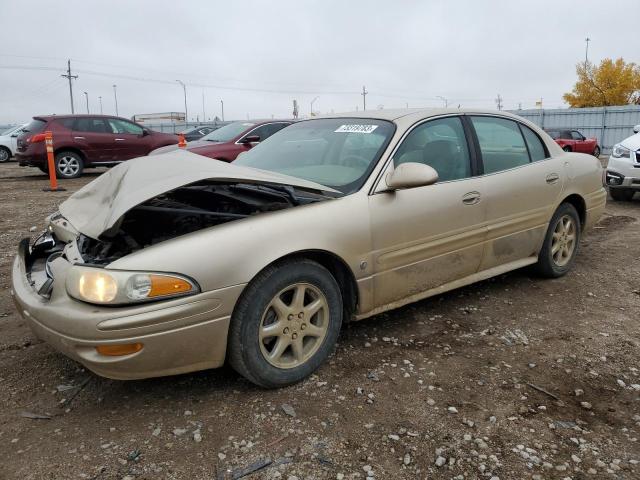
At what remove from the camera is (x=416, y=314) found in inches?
152

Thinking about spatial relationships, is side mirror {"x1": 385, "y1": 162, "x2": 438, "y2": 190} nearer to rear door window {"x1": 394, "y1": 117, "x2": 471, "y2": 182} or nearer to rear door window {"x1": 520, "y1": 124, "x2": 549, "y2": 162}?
rear door window {"x1": 394, "y1": 117, "x2": 471, "y2": 182}

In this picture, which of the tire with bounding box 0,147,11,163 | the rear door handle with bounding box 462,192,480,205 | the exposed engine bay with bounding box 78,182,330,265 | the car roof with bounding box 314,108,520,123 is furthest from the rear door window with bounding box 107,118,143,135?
the rear door handle with bounding box 462,192,480,205

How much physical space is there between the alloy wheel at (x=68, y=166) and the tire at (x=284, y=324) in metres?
11.3

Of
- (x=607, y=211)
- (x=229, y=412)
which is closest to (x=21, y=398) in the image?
(x=229, y=412)

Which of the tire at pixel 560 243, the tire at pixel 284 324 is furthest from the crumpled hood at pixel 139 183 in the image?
the tire at pixel 560 243

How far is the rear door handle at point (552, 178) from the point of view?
169 inches

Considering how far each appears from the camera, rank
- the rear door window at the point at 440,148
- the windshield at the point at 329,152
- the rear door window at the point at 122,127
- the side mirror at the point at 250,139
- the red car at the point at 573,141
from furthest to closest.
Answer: the red car at the point at 573,141
the rear door window at the point at 122,127
the side mirror at the point at 250,139
the rear door window at the point at 440,148
the windshield at the point at 329,152

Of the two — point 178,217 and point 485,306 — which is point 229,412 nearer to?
point 178,217

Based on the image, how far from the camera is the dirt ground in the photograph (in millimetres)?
2268

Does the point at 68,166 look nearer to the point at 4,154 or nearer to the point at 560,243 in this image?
the point at 4,154

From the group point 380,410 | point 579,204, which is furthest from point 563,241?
point 380,410

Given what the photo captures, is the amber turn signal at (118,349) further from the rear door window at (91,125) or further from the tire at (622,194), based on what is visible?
the rear door window at (91,125)

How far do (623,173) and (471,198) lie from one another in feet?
19.8

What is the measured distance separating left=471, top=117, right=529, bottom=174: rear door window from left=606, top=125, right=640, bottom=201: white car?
5.04 meters
